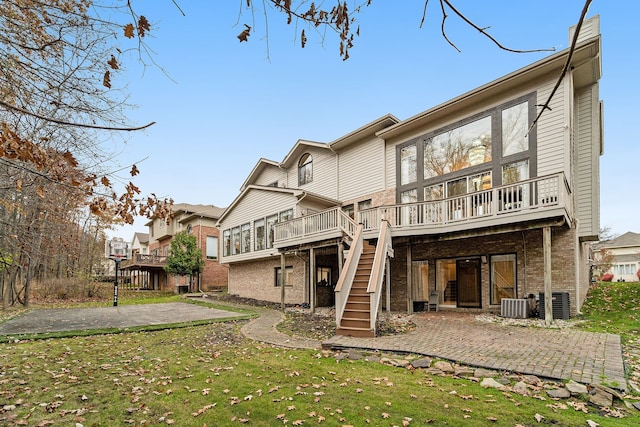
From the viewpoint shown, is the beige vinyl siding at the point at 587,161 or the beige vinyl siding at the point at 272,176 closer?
the beige vinyl siding at the point at 587,161

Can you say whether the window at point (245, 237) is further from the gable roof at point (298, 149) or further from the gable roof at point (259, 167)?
the gable roof at point (298, 149)

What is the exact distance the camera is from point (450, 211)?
12.0m

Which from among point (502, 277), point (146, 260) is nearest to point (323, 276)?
point (502, 277)

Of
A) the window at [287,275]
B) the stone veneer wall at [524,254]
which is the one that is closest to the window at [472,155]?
the stone veneer wall at [524,254]

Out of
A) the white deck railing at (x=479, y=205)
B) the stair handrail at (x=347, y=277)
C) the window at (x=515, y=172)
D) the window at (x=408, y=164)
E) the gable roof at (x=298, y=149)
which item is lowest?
the stair handrail at (x=347, y=277)

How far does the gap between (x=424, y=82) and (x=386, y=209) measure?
526cm

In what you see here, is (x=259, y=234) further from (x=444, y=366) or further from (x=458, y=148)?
(x=444, y=366)

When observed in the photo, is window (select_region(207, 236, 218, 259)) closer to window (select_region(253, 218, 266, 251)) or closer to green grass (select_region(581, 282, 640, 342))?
window (select_region(253, 218, 266, 251))

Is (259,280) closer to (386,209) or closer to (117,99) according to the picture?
(386,209)

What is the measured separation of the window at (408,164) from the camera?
14.8 m

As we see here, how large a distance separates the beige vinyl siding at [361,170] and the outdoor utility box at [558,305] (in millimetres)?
7702

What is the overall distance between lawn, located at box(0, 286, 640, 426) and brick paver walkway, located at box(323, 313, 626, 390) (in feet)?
2.53

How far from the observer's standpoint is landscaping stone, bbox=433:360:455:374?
5.69 metres

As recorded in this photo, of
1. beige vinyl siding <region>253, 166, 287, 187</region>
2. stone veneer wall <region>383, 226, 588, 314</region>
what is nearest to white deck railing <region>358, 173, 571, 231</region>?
stone veneer wall <region>383, 226, 588, 314</region>
